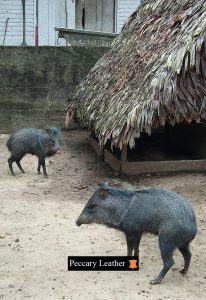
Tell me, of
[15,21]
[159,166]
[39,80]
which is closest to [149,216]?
[159,166]

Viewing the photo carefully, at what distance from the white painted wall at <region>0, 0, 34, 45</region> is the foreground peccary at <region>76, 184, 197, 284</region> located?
9.76 m

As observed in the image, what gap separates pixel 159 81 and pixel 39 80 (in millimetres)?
4639

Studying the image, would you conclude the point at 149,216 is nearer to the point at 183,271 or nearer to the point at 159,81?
the point at 183,271

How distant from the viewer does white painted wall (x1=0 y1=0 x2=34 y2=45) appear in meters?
13.4

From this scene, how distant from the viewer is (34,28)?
13.5 meters

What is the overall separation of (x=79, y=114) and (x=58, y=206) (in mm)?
3219

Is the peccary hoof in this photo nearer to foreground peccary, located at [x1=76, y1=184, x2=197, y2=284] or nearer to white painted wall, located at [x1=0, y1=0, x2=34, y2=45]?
foreground peccary, located at [x1=76, y1=184, x2=197, y2=284]

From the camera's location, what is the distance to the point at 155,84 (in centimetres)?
684

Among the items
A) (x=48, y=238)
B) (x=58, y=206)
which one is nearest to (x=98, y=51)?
(x=58, y=206)

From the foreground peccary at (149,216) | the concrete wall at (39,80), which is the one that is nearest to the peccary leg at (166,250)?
the foreground peccary at (149,216)

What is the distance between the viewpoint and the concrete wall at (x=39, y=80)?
1078cm

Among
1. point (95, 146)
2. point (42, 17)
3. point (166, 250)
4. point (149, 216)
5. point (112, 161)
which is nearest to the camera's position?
point (166, 250)

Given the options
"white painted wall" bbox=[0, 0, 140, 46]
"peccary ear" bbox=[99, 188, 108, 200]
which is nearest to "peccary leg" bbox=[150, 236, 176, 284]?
"peccary ear" bbox=[99, 188, 108, 200]

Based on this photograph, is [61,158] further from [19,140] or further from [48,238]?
[48,238]
